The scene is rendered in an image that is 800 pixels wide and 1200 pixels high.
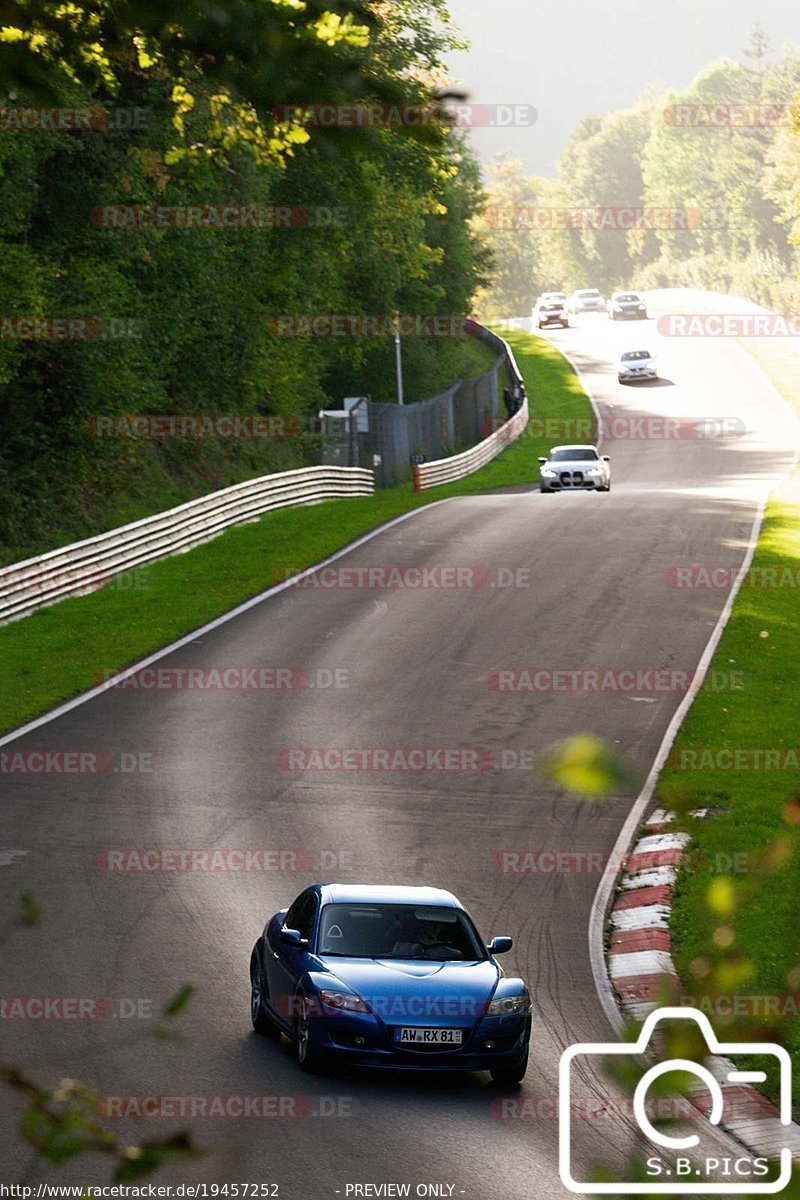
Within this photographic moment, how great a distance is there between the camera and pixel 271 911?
568 inches

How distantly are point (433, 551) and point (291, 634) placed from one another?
7969mm

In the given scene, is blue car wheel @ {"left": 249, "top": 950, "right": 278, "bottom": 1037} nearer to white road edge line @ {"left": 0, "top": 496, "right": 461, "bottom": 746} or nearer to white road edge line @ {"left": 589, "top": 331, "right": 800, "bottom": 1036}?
white road edge line @ {"left": 589, "top": 331, "right": 800, "bottom": 1036}

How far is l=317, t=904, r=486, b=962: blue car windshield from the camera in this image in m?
A: 11.6

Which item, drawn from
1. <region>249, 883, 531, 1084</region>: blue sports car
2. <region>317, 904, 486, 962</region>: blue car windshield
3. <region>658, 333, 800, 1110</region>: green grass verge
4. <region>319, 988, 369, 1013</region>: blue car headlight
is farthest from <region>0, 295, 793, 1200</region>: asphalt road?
<region>317, 904, 486, 962</region>: blue car windshield

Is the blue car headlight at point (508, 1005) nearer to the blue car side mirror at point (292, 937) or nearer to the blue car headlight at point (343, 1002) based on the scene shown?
the blue car headlight at point (343, 1002)

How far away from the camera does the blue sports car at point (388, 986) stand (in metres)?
10.7

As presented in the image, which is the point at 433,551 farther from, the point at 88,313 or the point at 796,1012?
the point at 796,1012

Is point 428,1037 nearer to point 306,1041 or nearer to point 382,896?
point 306,1041

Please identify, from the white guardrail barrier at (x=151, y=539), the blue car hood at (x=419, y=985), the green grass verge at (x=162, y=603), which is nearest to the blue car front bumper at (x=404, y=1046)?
the blue car hood at (x=419, y=985)

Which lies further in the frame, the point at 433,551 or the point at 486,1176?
the point at 433,551

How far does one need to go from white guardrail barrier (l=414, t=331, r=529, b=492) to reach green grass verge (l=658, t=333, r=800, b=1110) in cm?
1439

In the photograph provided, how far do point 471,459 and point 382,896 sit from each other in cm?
4574

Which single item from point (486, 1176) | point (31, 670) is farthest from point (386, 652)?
point (486, 1176)

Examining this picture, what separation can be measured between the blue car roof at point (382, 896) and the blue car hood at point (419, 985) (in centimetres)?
56
